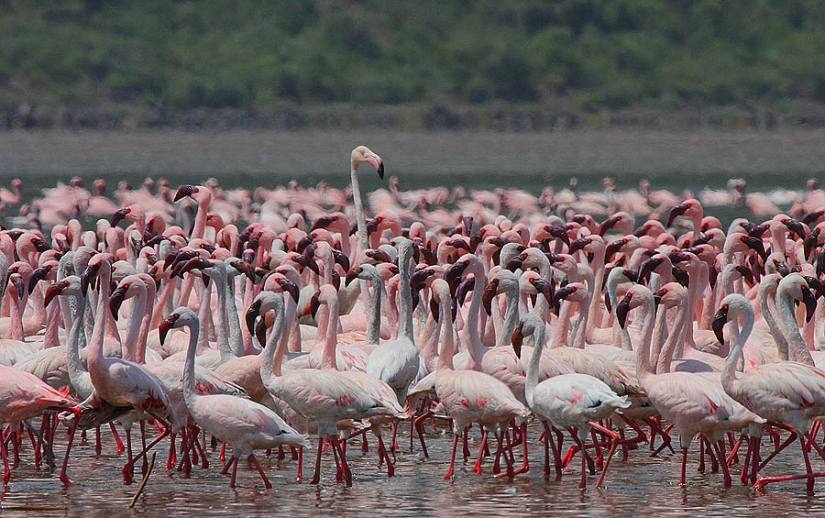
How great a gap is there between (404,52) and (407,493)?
244ft

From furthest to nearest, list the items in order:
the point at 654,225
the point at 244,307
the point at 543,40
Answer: the point at 543,40 → the point at 654,225 → the point at 244,307

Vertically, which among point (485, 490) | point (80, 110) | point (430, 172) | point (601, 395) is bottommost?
point (485, 490)

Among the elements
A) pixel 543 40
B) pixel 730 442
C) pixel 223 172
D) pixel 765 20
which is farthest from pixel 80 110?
pixel 730 442

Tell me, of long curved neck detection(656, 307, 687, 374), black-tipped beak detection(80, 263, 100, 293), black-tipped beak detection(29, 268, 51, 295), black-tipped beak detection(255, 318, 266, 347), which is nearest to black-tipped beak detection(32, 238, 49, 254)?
black-tipped beak detection(29, 268, 51, 295)

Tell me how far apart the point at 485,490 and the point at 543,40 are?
74334 mm

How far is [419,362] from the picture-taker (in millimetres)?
10320

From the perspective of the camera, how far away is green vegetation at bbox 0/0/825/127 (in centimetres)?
7675

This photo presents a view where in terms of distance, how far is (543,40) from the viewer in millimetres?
82250

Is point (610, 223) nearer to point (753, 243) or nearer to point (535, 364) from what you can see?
point (753, 243)

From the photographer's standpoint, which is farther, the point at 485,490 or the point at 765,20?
the point at 765,20

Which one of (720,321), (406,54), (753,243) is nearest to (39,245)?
(753,243)

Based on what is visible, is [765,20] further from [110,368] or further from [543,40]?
[110,368]

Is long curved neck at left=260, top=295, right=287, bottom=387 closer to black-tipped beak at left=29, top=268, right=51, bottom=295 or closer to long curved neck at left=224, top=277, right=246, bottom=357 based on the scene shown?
long curved neck at left=224, top=277, right=246, bottom=357

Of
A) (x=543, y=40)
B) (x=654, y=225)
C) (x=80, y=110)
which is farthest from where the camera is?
(x=543, y=40)
